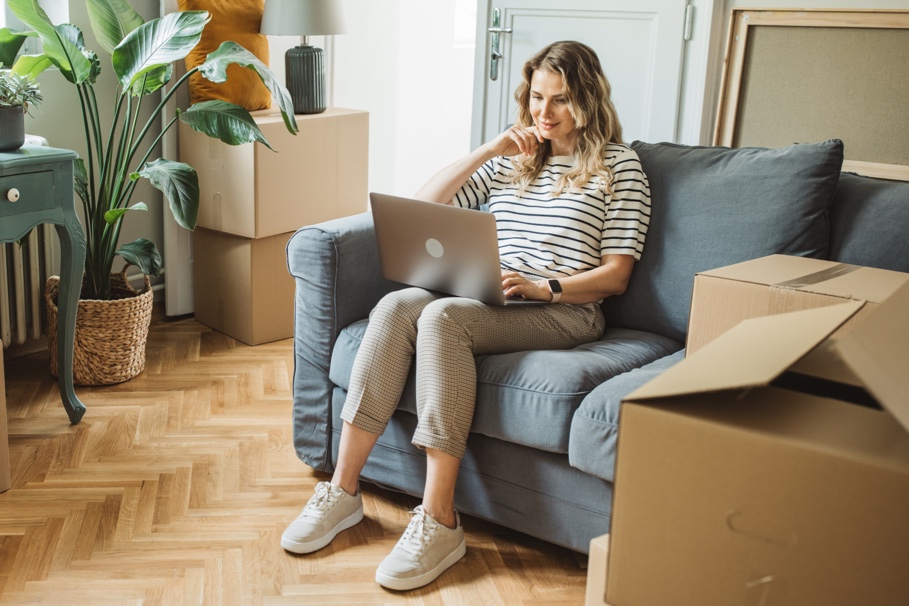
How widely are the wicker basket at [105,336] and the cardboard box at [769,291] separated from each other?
5.95 ft

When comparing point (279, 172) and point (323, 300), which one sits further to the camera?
point (279, 172)

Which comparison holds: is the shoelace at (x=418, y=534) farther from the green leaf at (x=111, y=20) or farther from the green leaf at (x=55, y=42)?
the green leaf at (x=111, y=20)

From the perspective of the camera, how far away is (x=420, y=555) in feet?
6.14

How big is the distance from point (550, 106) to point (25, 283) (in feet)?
5.63

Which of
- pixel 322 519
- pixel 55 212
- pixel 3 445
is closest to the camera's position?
pixel 322 519

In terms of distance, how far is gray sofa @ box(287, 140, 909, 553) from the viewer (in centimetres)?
186

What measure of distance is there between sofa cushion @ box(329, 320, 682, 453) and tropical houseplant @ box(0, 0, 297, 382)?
3.53ft

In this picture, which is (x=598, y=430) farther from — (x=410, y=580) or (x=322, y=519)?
(x=322, y=519)

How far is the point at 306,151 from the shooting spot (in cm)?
323

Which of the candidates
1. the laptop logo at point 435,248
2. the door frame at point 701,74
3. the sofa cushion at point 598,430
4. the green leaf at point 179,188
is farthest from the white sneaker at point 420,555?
the door frame at point 701,74

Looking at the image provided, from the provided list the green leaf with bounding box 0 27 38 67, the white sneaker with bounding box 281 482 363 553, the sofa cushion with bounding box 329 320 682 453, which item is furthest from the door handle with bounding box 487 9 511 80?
the white sneaker with bounding box 281 482 363 553

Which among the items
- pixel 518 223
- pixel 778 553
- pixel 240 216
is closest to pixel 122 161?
pixel 240 216

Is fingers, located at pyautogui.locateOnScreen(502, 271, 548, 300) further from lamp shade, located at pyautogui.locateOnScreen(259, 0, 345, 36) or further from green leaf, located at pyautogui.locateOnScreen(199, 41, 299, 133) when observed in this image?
lamp shade, located at pyautogui.locateOnScreen(259, 0, 345, 36)

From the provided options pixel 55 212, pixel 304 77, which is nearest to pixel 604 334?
pixel 55 212
